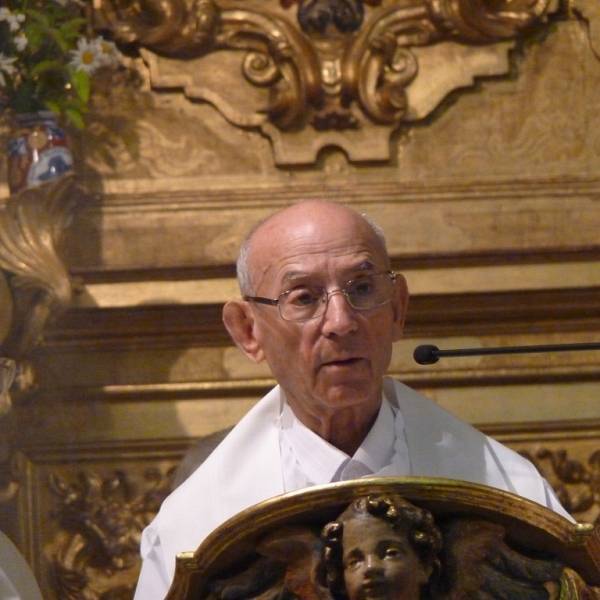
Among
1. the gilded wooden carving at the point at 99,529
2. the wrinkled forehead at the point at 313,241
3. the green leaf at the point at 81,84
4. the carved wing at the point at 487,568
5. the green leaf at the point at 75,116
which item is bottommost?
the gilded wooden carving at the point at 99,529

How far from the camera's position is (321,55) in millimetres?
4418

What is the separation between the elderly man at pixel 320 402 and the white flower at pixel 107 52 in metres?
1.63

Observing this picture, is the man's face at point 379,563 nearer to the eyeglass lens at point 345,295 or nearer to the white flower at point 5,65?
the eyeglass lens at point 345,295

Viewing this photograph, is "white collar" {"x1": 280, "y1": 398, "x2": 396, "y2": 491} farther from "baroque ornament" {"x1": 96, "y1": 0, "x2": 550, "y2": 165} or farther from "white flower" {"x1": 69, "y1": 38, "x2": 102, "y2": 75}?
"white flower" {"x1": 69, "y1": 38, "x2": 102, "y2": 75}

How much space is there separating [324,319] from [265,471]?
45cm

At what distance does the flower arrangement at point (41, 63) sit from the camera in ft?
13.5

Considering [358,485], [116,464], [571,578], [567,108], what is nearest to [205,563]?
[358,485]

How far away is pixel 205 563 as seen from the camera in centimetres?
180

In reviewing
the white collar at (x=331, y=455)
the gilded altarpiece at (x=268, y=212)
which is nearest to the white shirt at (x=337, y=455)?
Answer: the white collar at (x=331, y=455)

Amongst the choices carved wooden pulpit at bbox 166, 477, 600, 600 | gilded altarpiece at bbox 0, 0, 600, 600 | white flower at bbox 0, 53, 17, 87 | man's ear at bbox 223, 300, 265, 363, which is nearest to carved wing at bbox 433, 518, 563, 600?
carved wooden pulpit at bbox 166, 477, 600, 600

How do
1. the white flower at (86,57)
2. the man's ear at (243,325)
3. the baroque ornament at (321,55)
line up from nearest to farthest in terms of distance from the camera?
the man's ear at (243,325)
the white flower at (86,57)
the baroque ornament at (321,55)

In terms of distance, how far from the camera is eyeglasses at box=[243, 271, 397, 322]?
2.70m

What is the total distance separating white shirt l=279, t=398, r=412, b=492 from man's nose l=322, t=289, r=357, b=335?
0.27m

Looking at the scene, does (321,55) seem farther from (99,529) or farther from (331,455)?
(331,455)
